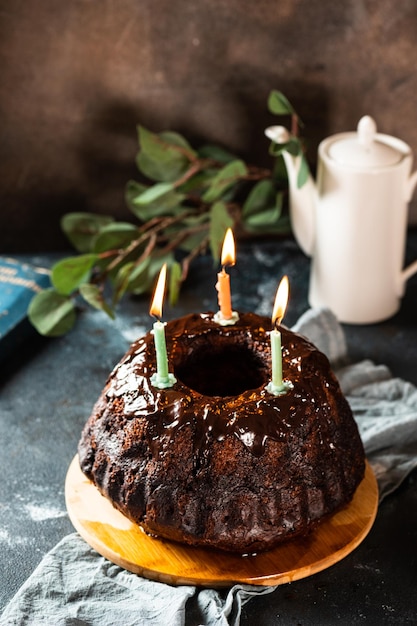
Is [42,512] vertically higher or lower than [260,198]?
lower

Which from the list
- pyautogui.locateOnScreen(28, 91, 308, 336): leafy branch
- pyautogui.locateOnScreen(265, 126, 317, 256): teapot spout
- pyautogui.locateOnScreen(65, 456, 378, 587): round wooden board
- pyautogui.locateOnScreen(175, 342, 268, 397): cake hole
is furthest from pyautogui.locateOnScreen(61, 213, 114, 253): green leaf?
pyautogui.locateOnScreen(65, 456, 378, 587): round wooden board

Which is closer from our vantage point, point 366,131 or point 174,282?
point 366,131

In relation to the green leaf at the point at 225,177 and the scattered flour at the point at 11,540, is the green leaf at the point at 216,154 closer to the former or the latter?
the green leaf at the point at 225,177

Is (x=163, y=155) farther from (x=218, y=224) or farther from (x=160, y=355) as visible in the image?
(x=160, y=355)

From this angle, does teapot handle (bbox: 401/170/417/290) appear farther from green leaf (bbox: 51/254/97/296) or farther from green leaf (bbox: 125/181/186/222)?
green leaf (bbox: 51/254/97/296)

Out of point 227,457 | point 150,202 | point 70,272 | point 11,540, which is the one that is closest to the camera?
point 227,457

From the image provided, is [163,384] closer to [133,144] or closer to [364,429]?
[364,429]

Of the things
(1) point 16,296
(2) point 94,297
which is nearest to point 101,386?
(2) point 94,297

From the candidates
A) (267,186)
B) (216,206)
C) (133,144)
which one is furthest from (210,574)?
(133,144)
